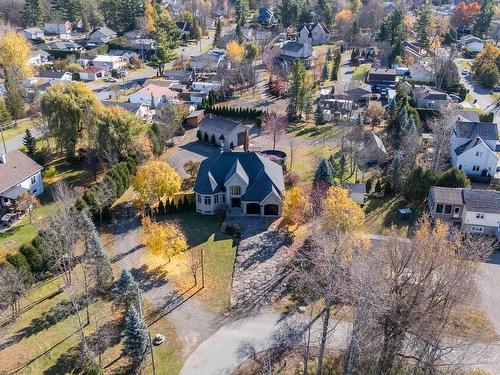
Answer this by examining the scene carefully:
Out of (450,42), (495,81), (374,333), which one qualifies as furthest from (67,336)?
(450,42)

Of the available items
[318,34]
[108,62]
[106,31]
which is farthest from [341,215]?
[106,31]

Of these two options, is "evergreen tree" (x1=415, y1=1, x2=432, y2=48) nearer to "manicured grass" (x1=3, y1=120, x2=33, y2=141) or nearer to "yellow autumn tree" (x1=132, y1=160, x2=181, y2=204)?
"yellow autumn tree" (x1=132, y1=160, x2=181, y2=204)

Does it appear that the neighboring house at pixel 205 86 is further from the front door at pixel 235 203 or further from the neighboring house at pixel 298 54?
the front door at pixel 235 203

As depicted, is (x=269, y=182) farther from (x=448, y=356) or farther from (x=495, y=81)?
(x=495, y=81)

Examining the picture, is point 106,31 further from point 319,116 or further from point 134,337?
point 134,337

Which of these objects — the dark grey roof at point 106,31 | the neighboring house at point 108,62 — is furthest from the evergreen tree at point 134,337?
the dark grey roof at point 106,31

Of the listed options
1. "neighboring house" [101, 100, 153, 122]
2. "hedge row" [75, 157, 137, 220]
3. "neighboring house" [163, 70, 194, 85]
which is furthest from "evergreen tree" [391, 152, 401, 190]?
"neighboring house" [163, 70, 194, 85]
